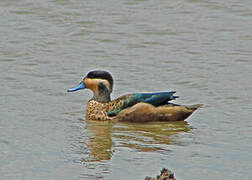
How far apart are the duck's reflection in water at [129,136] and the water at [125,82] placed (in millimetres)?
15

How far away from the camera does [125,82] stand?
12836 millimetres

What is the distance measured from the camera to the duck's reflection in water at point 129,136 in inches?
357

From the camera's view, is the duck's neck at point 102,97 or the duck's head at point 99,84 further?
the duck's neck at point 102,97

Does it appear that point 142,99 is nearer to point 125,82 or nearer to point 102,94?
point 102,94

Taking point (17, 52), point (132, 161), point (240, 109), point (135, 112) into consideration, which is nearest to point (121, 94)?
point (135, 112)

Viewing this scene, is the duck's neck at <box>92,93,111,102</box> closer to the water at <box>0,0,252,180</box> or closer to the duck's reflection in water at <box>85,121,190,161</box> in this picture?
the water at <box>0,0,252,180</box>

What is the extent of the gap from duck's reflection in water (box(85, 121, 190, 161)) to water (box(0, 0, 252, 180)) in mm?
15

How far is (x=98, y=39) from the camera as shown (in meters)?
15.8

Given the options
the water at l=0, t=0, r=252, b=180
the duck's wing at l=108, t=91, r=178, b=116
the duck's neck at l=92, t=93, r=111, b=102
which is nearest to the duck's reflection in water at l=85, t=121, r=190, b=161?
the water at l=0, t=0, r=252, b=180

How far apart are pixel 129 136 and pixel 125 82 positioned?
119 inches

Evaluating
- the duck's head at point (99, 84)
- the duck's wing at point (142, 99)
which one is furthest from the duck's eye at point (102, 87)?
the duck's wing at point (142, 99)

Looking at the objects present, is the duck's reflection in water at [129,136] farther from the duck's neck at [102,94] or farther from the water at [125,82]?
the duck's neck at [102,94]

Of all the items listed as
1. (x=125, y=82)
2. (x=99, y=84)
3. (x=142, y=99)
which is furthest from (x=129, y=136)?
(x=125, y=82)

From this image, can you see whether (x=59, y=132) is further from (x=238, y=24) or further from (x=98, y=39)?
(x=238, y=24)
